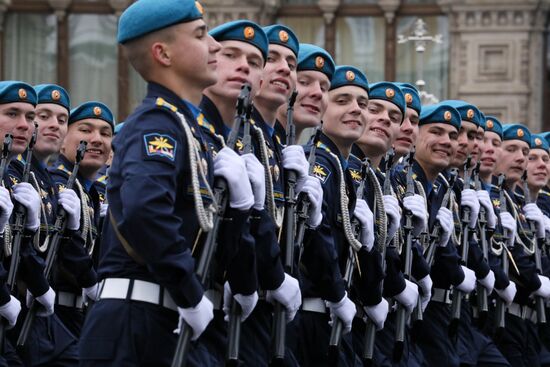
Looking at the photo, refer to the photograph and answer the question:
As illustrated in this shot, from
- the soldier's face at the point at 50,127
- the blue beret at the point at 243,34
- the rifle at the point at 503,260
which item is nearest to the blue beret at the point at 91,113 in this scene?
the soldier's face at the point at 50,127

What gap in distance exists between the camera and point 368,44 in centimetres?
2394

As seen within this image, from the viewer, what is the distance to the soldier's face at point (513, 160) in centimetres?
1303

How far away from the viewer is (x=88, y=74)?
2436 centimetres

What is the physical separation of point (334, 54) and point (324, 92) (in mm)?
15641

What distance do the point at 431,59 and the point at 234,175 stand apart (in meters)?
18.0

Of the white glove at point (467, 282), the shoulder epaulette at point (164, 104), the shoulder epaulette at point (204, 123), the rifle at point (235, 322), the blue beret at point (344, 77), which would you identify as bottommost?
the white glove at point (467, 282)

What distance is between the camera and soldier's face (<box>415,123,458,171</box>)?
10266 mm

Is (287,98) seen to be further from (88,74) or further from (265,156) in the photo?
(88,74)

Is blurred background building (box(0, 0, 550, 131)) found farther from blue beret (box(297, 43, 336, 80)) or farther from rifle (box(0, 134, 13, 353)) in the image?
rifle (box(0, 134, 13, 353))

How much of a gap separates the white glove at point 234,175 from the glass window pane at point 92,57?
60.2ft

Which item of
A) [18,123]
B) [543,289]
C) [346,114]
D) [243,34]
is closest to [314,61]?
[346,114]

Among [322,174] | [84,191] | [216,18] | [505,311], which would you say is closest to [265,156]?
[322,174]

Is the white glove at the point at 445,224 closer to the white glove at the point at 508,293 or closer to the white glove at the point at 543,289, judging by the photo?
the white glove at the point at 508,293

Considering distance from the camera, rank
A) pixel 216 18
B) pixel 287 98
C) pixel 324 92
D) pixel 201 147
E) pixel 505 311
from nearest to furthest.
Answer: pixel 201 147 < pixel 287 98 < pixel 324 92 < pixel 505 311 < pixel 216 18
